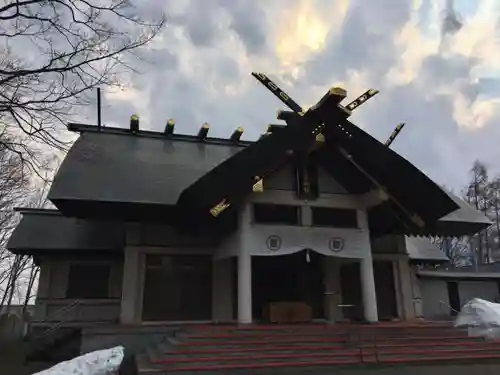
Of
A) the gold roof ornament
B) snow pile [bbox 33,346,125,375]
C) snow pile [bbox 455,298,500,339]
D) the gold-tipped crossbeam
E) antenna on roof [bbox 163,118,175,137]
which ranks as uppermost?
antenna on roof [bbox 163,118,175,137]

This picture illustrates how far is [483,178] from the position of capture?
1174 inches

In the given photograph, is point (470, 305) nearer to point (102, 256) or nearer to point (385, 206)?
point (385, 206)

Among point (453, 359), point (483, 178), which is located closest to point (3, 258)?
point (453, 359)

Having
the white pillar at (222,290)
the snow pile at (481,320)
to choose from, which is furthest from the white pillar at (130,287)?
the snow pile at (481,320)

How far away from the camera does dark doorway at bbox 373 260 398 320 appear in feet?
39.5

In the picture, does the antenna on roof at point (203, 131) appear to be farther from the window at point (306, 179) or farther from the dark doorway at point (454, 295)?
the dark doorway at point (454, 295)

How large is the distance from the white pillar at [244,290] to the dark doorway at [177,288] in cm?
187

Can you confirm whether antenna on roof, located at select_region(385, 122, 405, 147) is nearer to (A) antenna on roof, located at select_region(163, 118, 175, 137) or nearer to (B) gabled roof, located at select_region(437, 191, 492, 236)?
(B) gabled roof, located at select_region(437, 191, 492, 236)

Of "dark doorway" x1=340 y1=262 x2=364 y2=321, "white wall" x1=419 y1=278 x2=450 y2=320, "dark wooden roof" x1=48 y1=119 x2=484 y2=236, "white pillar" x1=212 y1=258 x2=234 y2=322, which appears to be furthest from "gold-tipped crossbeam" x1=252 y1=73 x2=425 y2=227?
"white wall" x1=419 y1=278 x2=450 y2=320

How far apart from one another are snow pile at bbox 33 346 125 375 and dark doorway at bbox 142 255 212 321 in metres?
3.10

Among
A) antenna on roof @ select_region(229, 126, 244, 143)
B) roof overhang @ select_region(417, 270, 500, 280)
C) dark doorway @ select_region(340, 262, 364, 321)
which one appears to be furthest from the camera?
roof overhang @ select_region(417, 270, 500, 280)

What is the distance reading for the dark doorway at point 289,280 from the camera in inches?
445

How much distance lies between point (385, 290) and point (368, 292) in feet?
8.41

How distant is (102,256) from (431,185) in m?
9.31
